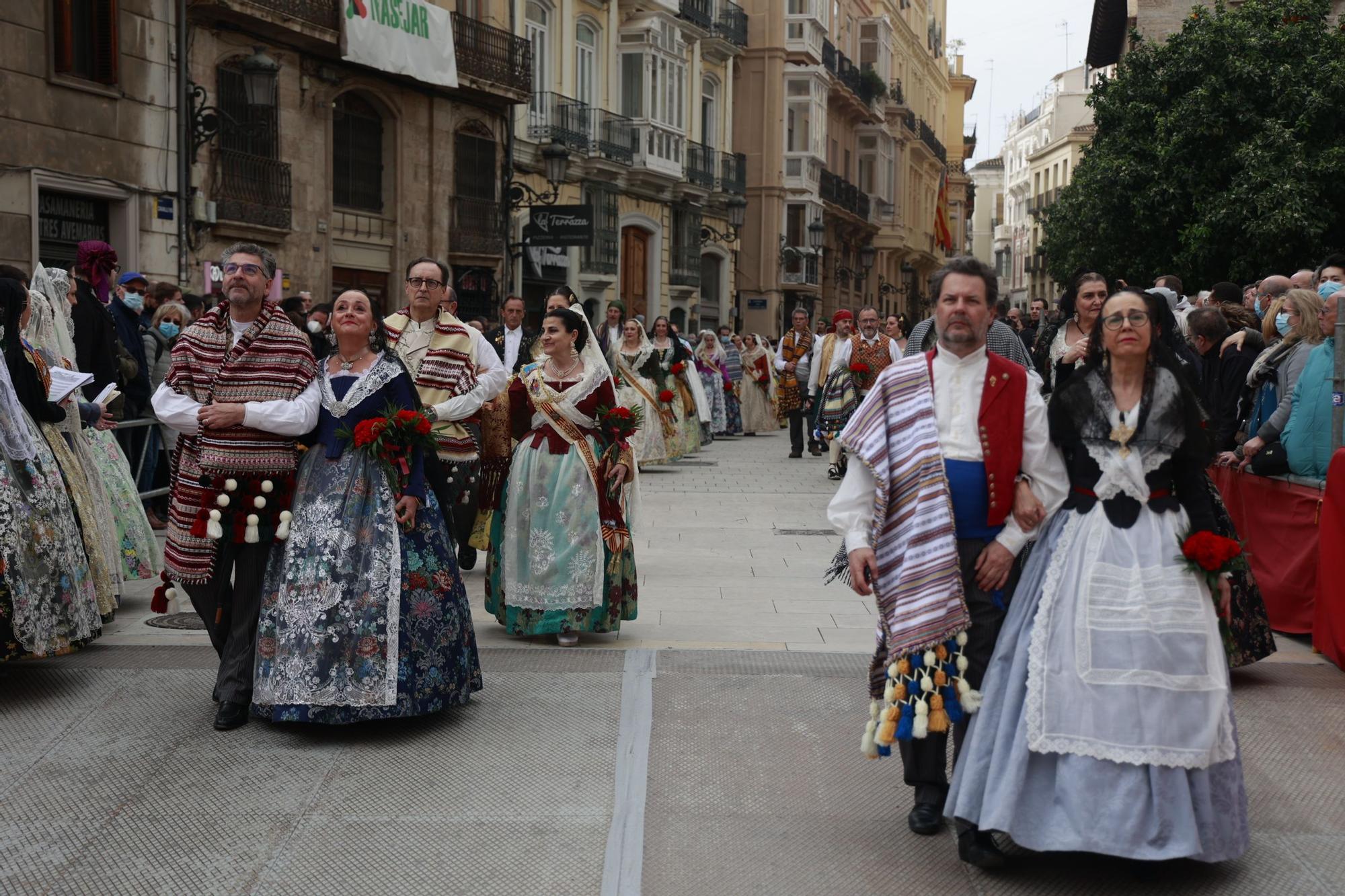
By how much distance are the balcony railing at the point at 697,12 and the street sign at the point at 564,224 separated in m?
10.8

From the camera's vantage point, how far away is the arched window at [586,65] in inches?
1150

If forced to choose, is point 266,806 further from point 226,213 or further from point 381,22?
point 381,22

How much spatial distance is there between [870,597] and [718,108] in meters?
30.0

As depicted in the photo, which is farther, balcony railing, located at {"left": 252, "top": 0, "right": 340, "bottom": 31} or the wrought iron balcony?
the wrought iron balcony

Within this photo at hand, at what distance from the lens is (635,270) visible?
107ft

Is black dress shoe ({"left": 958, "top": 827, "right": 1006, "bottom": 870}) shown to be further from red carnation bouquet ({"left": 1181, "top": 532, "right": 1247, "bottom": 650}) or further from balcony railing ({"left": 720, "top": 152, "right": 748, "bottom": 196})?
balcony railing ({"left": 720, "top": 152, "right": 748, "bottom": 196})

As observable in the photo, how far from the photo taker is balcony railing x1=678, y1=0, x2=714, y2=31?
33594mm

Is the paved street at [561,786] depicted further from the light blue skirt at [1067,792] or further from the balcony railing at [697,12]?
the balcony railing at [697,12]

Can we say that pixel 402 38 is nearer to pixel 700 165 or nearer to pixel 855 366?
pixel 855 366

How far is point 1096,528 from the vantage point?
14.0 feet

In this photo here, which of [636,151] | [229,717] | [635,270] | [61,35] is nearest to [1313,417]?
[229,717]

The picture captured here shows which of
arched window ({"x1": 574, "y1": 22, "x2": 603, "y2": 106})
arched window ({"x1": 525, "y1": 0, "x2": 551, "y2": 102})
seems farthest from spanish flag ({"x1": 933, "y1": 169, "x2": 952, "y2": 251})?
arched window ({"x1": 525, "y1": 0, "x2": 551, "y2": 102})

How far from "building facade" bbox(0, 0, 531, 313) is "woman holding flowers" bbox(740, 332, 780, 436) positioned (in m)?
4.52

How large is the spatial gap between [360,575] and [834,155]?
44.4 meters
